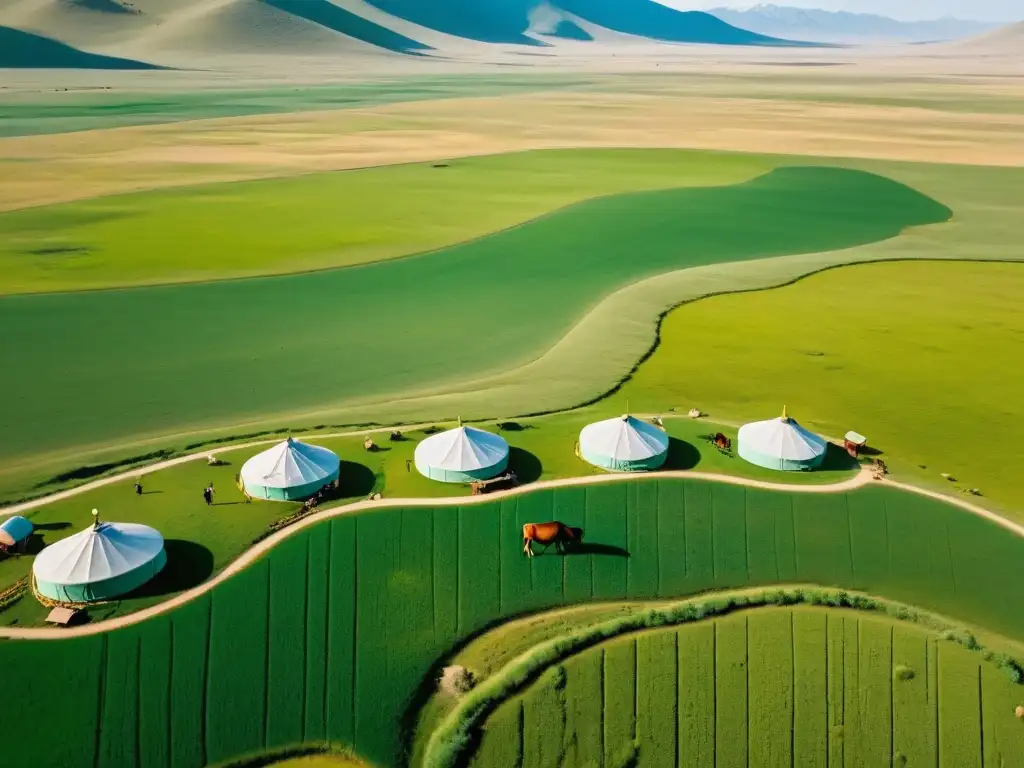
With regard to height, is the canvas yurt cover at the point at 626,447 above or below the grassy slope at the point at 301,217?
below

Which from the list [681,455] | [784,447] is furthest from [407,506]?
[784,447]

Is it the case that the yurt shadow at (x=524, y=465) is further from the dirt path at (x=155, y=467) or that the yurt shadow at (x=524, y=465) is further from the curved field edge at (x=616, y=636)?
the curved field edge at (x=616, y=636)

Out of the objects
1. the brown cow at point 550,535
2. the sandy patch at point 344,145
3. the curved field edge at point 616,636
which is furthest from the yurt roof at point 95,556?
the sandy patch at point 344,145

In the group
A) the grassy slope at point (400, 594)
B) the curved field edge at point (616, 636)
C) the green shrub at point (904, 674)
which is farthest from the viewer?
the green shrub at point (904, 674)

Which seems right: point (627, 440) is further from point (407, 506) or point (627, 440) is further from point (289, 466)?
point (289, 466)

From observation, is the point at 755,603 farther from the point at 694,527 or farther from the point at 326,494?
the point at 326,494

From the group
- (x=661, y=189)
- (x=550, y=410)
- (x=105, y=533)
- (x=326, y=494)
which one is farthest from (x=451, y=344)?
(x=661, y=189)

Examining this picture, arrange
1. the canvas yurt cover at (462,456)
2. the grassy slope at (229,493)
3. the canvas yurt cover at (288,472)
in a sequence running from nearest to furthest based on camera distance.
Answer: the grassy slope at (229,493), the canvas yurt cover at (288,472), the canvas yurt cover at (462,456)

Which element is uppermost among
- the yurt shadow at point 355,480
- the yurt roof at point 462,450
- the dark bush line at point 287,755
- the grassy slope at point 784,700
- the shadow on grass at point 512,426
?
the yurt roof at point 462,450
